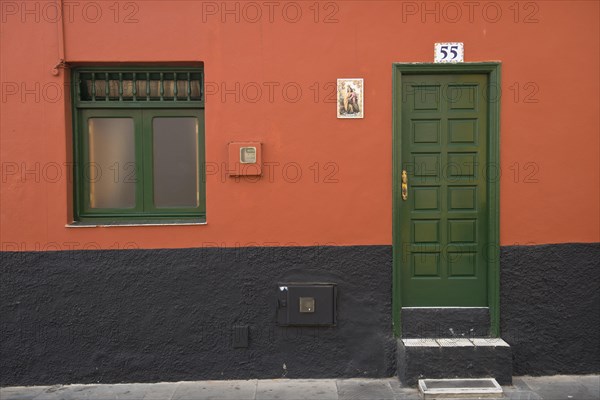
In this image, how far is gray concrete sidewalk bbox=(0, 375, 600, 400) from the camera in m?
4.72

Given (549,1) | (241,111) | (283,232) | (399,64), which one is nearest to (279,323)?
(283,232)

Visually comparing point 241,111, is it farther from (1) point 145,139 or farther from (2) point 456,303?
(2) point 456,303

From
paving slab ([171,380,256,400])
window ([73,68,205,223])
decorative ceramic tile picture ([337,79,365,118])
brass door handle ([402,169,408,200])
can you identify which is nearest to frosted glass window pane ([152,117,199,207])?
window ([73,68,205,223])

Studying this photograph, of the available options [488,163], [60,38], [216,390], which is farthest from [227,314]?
[60,38]

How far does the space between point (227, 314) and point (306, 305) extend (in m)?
0.77

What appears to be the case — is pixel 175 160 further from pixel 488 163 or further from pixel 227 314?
pixel 488 163

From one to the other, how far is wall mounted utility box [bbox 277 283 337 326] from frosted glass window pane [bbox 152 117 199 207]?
51.7 inches

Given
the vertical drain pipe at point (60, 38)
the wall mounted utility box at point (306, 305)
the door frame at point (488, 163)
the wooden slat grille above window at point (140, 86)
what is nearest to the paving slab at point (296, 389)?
the wall mounted utility box at point (306, 305)

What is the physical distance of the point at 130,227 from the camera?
5023mm

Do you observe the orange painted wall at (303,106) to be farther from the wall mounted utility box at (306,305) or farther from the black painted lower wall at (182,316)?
the wall mounted utility box at (306,305)

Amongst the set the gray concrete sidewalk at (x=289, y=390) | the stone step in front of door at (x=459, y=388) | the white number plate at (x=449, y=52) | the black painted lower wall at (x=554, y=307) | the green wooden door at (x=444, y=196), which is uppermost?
the white number plate at (x=449, y=52)

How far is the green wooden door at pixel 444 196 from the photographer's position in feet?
16.9

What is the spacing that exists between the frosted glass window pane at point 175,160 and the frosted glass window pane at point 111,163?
0.25 meters

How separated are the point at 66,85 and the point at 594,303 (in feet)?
18.2
